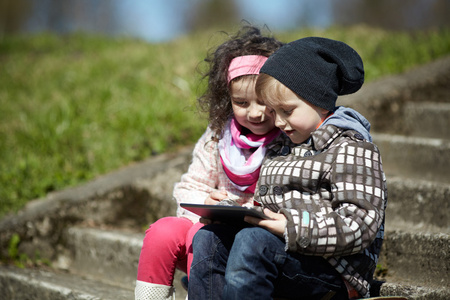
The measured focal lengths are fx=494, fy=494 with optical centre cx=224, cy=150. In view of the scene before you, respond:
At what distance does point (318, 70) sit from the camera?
1904 mm

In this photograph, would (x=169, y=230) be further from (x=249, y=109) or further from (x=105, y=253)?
(x=105, y=253)

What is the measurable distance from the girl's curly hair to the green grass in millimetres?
200

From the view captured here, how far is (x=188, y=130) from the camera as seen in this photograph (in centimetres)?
397

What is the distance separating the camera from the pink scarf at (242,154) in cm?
223

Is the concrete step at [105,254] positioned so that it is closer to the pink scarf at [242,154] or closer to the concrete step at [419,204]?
the pink scarf at [242,154]

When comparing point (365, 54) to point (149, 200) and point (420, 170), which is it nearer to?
point (420, 170)

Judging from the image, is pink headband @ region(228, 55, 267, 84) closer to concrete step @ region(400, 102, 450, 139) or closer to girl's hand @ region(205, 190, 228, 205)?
girl's hand @ region(205, 190, 228, 205)

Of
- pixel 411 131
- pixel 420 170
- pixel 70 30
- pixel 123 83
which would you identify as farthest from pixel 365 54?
pixel 70 30

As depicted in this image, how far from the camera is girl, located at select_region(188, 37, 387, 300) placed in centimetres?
175

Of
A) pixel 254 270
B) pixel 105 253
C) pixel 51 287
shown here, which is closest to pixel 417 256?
pixel 254 270

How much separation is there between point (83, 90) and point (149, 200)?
2.29m

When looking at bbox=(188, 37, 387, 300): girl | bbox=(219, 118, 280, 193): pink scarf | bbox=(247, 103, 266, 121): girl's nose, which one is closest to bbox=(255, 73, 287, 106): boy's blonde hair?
bbox=(188, 37, 387, 300): girl

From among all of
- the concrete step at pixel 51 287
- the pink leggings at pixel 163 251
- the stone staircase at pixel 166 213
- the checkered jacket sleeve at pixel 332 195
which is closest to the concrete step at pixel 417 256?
the stone staircase at pixel 166 213

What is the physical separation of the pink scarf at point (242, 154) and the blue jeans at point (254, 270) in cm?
32
